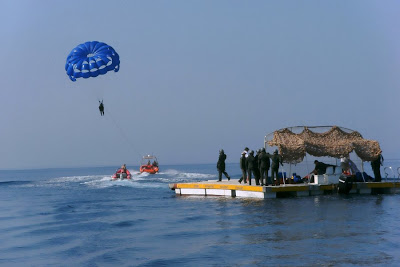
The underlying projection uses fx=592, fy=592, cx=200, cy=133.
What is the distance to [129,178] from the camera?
201 feet

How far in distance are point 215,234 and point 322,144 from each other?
14.4 m

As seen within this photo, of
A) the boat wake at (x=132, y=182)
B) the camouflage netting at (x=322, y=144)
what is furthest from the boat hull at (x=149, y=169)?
the camouflage netting at (x=322, y=144)

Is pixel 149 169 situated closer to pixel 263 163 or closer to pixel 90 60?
pixel 90 60

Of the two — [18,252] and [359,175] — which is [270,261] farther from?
[359,175]

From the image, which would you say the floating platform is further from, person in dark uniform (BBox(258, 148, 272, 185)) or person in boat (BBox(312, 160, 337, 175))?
person in boat (BBox(312, 160, 337, 175))

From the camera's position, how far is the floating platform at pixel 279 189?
1207 inches

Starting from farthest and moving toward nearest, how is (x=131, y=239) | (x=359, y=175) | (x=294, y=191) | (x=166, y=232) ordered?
(x=359, y=175) → (x=294, y=191) → (x=166, y=232) → (x=131, y=239)

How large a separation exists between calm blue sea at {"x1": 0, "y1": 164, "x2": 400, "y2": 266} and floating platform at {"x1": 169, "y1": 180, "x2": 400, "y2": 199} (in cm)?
78

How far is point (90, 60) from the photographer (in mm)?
36312

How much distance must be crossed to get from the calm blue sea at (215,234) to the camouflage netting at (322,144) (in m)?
2.71

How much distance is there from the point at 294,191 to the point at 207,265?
1635 centimetres

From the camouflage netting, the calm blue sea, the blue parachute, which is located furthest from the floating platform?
the blue parachute

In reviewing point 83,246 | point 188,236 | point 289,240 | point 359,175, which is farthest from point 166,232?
point 359,175

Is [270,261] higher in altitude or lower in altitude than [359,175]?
lower
